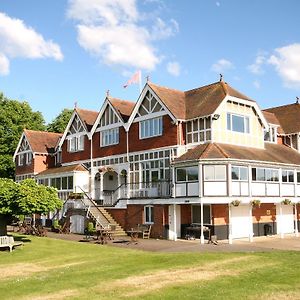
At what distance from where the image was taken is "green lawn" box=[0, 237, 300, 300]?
1424cm

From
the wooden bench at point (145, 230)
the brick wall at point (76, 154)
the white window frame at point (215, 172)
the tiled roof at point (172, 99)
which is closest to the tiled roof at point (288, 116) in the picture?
the tiled roof at point (172, 99)

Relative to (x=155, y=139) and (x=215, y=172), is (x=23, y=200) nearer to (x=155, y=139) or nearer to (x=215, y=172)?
(x=155, y=139)

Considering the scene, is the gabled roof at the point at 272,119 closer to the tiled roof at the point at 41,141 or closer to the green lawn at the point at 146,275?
the green lawn at the point at 146,275

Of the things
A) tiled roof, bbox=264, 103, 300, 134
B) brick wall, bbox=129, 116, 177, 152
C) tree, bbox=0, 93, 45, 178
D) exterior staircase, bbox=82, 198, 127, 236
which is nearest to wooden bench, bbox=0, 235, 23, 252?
exterior staircase, bbox=82, 198, 127, 236

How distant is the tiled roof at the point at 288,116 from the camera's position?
40.8m

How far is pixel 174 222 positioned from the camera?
31.2 meters

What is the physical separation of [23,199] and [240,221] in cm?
1457

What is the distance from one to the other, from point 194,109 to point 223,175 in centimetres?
637

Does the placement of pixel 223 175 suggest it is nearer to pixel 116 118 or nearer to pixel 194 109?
pixel 194 109

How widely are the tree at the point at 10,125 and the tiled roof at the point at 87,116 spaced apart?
12850 millimetres

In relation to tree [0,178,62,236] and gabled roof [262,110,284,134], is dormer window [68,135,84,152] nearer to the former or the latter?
tree [0,178,62,236]

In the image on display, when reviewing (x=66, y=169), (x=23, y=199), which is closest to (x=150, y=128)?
(x=66, y=169)

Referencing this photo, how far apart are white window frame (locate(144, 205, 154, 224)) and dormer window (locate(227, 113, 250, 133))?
26.0 ft

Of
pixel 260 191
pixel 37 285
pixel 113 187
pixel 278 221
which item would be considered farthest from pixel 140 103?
pixel 37 285
